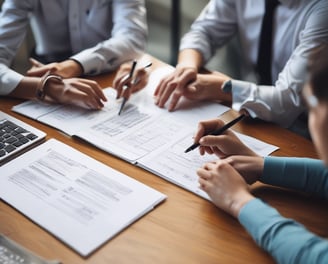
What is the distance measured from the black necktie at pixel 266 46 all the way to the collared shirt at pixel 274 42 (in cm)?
2

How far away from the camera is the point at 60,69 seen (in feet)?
4.29

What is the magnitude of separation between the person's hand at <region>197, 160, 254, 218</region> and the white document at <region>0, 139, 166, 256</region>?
10 centimetres

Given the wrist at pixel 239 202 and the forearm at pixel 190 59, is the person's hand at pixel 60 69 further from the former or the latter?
the wrist at pixel 239 202

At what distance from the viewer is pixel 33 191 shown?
871mm

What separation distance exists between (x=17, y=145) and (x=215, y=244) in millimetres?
536

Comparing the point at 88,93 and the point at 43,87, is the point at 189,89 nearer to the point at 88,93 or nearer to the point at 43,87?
the point at 88,93

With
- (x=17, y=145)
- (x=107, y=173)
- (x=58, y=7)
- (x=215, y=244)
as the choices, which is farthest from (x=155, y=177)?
(x=58, y=7)

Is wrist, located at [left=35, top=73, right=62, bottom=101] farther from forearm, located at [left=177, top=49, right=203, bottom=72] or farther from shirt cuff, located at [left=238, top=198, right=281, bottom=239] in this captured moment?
shirt cuff, located at [left=238, top=198, right=281, bottom=239]

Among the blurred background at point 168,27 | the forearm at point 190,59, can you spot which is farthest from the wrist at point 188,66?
the blurred background at point 168,27

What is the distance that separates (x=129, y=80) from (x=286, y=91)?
46 centimetres

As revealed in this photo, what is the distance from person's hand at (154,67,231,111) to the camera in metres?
1.21

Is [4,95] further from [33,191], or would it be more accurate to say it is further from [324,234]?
[324,234]

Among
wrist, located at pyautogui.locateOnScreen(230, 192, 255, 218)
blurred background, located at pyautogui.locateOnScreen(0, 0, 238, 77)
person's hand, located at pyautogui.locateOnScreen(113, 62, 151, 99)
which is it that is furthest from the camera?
blurred background, located at pyautogui.locateOnScreen(0, 0, 238, 77)

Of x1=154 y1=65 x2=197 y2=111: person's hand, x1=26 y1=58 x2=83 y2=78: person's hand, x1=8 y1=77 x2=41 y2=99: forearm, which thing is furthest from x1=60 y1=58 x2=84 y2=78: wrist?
x1=154 y1=65 x2=197 y2=111: person's hand
